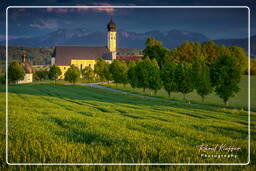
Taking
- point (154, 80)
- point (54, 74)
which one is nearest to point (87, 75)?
point (54, 74)

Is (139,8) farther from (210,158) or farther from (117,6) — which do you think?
(210,158)

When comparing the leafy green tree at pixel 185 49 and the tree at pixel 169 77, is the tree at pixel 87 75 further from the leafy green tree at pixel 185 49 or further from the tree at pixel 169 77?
the tree at pixel 169 77

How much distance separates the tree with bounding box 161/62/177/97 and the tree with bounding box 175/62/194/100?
0.62 m

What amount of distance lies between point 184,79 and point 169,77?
2.91 metres

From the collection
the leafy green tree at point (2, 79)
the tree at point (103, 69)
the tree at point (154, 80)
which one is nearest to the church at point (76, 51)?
the leafy green tree at point (2, 79)

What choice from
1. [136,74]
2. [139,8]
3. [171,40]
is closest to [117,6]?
[139,8]

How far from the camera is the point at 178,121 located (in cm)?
474

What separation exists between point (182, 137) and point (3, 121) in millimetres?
3290

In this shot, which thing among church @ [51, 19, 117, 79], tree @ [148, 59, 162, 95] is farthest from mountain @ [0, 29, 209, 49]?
tree @ [148, 59, 162, 95]

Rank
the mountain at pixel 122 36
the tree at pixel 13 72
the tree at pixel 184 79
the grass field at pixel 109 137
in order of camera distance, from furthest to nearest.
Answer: the tree at pixel 184 79 → the mountain at pixel 122 36 → the tree at pixel 13 72 → the grass field at pixel 109 137

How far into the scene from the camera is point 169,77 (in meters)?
33.1

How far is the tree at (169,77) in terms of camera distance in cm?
3184

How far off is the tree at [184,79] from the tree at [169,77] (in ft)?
2.02

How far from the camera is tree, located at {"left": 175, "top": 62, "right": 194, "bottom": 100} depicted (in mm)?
29714
